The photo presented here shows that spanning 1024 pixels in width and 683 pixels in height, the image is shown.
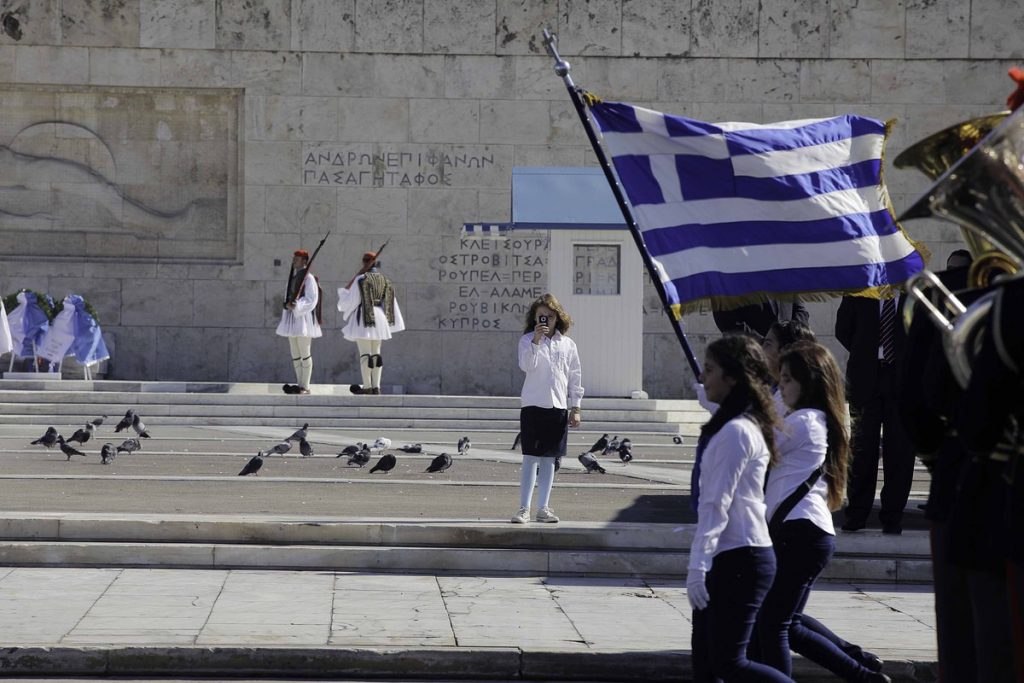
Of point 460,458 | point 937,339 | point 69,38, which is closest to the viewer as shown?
point 937,339

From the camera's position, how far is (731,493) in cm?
553

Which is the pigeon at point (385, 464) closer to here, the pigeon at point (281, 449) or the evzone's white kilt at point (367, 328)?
the pigeon at point (281, 449)

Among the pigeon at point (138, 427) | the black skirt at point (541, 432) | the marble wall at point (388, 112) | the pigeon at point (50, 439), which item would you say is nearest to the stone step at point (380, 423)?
the pigeon at point (138, 427)

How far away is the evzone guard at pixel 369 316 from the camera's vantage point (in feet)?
70.2

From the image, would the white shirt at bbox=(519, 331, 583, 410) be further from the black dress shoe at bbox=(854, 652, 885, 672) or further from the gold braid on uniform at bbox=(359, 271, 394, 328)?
the gold braid on uniform at bbox=(359, 271, 394, 328)

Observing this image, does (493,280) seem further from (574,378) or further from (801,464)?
(801,464)

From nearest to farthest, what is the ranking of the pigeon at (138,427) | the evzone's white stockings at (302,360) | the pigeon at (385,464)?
the pigeon at (385,464), the pigeon at (138,427), the evzone's white stockings at (302,360)

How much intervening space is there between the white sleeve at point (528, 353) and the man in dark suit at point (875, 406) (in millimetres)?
2236

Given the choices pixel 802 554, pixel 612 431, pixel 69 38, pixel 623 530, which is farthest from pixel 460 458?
pixel 69 38

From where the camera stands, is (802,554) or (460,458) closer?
(802,554)

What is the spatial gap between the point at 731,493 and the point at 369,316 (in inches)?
636

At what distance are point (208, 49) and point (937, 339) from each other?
70.4 ft

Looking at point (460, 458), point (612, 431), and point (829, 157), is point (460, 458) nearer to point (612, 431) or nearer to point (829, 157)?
point (612, 431)

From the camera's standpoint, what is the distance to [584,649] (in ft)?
25.0
